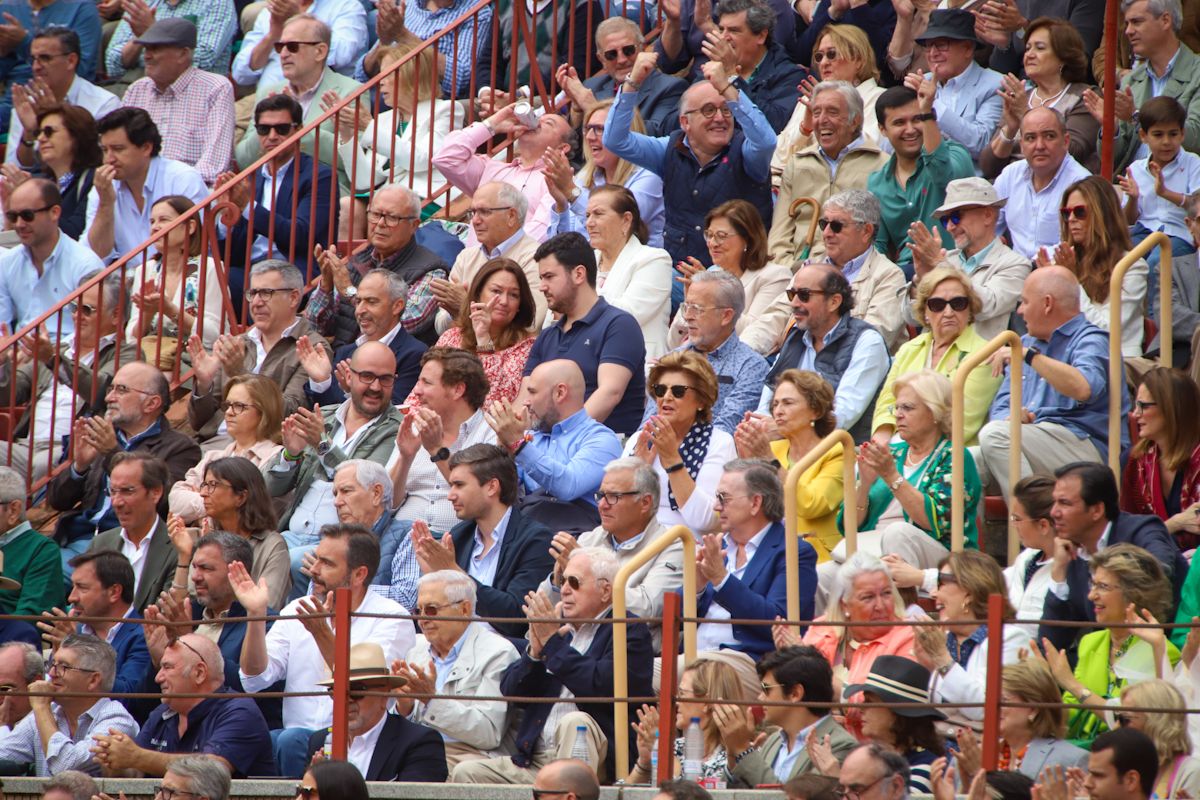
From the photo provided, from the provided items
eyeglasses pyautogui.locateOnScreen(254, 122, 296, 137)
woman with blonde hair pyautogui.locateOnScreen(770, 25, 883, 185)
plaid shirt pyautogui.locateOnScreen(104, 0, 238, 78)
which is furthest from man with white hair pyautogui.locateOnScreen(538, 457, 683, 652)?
plaid shirt pyautogui.locateOnScreen(104, 0, 238, 78)

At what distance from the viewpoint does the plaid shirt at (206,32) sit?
15469mm

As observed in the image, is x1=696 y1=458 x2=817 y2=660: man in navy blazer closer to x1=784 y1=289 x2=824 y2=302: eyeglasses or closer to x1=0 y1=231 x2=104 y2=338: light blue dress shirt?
x1=784 y1=289 x2=824 y2=302: eyeglasses

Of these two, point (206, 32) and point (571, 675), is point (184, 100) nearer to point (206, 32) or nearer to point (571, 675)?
point (206, 32)

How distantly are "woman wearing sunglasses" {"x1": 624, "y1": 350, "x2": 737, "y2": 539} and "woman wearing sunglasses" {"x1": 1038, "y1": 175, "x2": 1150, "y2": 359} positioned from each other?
1.90m

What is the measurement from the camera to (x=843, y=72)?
12297 millimetres

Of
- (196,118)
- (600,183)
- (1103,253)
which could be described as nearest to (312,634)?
(1103,253)

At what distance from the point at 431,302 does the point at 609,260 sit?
3.34ft

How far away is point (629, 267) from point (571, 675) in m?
3.54

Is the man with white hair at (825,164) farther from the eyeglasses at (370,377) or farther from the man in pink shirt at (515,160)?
the eyeglasses at (370,377)

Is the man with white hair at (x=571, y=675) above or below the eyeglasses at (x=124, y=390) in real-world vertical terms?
above

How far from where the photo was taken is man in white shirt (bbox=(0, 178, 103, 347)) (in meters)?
12.6

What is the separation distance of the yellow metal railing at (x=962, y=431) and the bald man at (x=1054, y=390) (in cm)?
27

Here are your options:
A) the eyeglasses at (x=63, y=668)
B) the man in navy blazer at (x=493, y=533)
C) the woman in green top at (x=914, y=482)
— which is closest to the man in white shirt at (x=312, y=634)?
the man in navy blazer at (x=493, y=533)

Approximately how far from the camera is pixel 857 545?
A: 8.98 metres
